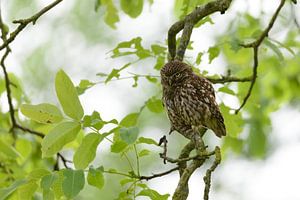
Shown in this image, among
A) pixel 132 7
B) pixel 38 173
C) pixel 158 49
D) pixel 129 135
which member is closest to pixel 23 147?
pixel 132 7

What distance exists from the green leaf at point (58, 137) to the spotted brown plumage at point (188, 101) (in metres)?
0.41

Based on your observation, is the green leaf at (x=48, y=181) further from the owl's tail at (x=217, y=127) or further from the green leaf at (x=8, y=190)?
the owl's tail at (x=217, y=127)

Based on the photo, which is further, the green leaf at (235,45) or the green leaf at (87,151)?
the green leaf at (235,45)

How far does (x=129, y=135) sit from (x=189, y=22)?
0.76 meters

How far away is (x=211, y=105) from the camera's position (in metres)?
3.00

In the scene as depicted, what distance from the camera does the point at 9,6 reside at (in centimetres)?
790

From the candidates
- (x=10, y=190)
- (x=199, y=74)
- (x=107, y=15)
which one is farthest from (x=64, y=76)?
(x=107, y=15)

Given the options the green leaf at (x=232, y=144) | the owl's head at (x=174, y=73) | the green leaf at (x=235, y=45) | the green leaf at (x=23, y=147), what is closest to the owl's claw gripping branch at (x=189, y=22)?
the owl's head at (x=174, y=73)

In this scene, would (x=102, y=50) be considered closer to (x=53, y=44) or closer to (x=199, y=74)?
(x=53, y=44)

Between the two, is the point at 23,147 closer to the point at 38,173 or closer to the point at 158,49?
the point at 158,49

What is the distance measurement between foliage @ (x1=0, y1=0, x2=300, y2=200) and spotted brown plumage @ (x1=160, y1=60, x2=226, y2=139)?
0.16m

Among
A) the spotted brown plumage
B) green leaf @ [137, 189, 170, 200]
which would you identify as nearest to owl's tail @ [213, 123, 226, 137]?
the spotted brown plumage

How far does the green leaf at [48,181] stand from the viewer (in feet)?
8.49

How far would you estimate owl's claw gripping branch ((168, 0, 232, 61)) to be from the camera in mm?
3006
